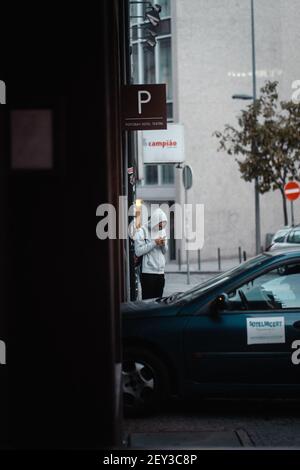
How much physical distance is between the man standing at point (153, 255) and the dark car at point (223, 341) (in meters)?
4.65

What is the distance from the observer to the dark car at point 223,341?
23.2 feet

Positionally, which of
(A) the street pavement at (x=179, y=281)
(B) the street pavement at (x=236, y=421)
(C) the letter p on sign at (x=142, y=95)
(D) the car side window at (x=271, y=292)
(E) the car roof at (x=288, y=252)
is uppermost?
(C) the letter p on sign at (x=142, y=95)

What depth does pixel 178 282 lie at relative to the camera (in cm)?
2406

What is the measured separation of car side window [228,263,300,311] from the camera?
286 inches

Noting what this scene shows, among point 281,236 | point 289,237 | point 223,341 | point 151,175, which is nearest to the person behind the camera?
point 223,341

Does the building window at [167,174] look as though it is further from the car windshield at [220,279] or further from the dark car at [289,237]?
the car windshield at [220,279]

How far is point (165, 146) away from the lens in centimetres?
2091

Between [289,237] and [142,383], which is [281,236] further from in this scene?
[142,383]

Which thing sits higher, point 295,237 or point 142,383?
point 295,237

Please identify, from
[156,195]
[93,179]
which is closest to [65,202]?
[93,179]

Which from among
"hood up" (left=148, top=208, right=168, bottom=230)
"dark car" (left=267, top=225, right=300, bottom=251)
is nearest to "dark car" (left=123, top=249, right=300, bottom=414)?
"hood up" (left=148, top=208, right=168, bottom=230)

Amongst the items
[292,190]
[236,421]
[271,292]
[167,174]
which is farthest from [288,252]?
[167,174]

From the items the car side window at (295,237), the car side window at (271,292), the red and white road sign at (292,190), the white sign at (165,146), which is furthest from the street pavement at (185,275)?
the car side window at (271,292)

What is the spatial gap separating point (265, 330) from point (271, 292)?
0.38 meters
